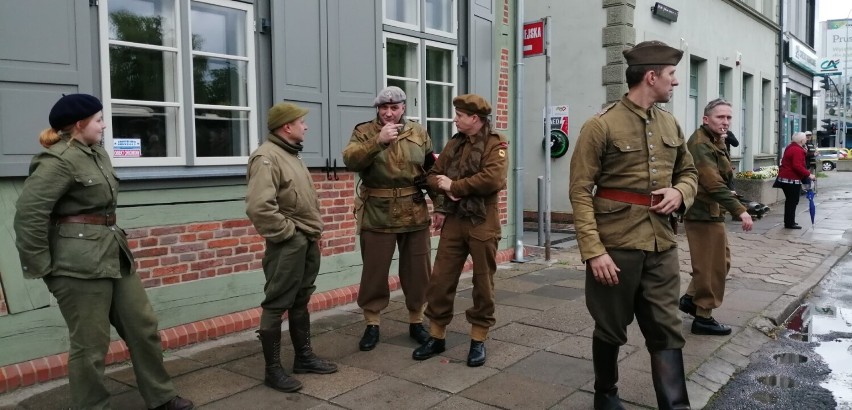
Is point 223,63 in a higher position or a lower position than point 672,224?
higher

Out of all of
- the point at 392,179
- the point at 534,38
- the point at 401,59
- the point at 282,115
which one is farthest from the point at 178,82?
the point at 534,38

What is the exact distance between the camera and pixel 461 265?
4.73 meters

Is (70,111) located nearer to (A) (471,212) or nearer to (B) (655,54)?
(A) (471,212)

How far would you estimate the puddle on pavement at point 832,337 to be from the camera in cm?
455

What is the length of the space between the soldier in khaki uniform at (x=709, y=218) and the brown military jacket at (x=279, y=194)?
9.87 ft

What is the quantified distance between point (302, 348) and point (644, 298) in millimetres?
2183

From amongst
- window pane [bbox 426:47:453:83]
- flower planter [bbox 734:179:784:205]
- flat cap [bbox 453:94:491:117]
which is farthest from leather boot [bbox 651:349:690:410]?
flower planter [bbox 734:179:784:205]

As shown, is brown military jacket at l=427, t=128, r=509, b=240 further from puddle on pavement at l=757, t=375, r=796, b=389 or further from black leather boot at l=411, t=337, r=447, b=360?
puddle on pavement at l=757, t=375, r=796, b=389

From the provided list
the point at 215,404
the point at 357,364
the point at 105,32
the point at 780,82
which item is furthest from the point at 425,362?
the point at 780,82

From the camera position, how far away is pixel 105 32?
15.5 ft

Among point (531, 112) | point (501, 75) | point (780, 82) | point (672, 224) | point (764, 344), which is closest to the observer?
point (672, 224)

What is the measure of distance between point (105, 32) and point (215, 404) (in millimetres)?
2630

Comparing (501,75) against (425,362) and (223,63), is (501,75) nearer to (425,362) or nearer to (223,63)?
(223,63)

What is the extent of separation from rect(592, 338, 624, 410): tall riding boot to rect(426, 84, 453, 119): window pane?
176 inches
